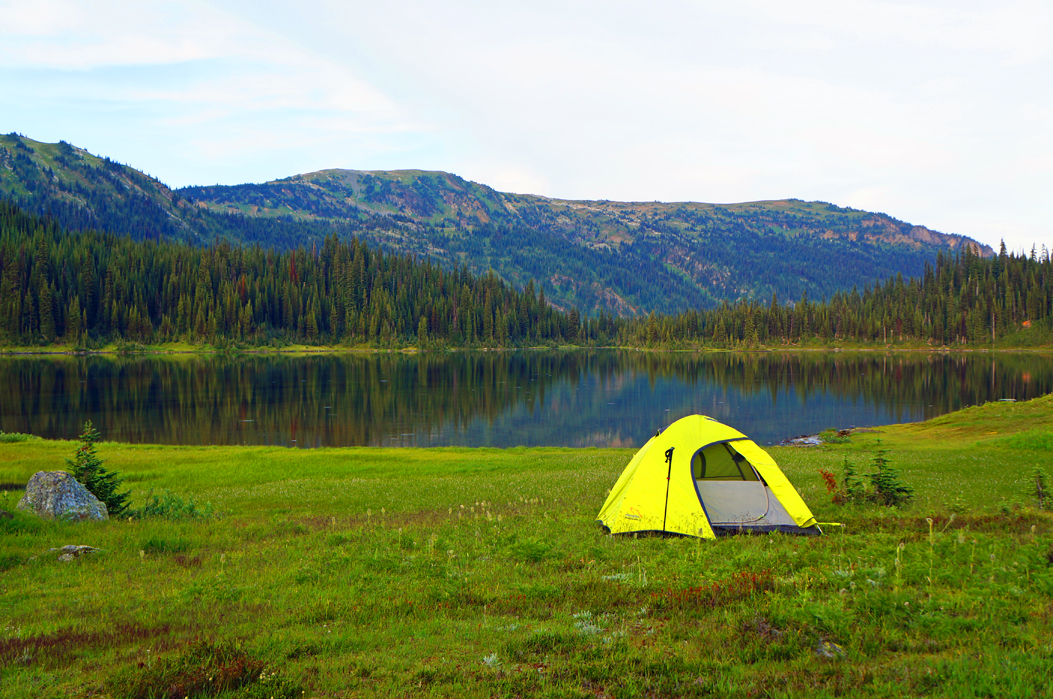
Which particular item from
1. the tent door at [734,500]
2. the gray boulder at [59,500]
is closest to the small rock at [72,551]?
the gray boulder at [59,500]

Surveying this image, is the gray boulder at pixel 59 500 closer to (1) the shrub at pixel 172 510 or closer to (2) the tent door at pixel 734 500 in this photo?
(1) the shrub at pixel 172 510

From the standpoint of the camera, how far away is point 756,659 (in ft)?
26.7

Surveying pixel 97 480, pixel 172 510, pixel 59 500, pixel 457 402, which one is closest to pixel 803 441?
pixel 457 402

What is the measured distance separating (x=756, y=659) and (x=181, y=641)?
8.01m

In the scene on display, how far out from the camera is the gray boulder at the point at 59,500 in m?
15.8

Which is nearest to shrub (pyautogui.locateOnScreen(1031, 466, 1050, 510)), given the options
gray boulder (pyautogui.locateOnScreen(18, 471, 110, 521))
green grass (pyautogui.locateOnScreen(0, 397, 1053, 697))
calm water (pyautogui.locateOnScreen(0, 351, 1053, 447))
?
green grass (pyautogui.locateOnScreen(0, 397, 1053, 697))

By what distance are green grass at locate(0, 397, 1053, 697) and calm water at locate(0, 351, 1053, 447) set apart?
34902mm

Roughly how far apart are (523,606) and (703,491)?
8360mm

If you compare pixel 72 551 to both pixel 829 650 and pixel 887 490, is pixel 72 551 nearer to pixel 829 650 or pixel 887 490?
pixel 829 650

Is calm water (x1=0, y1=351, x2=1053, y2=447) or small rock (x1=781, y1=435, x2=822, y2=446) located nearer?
small rock (x1=781, y1=435, x2=822, y2=446)

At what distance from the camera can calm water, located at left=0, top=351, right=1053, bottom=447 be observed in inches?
2127

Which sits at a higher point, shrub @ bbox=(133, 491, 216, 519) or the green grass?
the green grass

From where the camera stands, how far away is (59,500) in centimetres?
1612

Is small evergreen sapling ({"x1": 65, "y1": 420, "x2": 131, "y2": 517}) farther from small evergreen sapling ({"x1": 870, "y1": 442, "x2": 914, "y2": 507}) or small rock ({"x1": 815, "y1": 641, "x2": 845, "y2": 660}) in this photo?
small evergreen sapling ({"x1": 870, "y1": 442, "x2": 914, "y2": 507})
